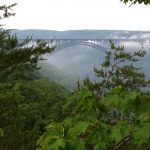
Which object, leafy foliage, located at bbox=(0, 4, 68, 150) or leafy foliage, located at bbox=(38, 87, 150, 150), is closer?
leafy foliage, located at bbox=(38, 87, 150, 150)

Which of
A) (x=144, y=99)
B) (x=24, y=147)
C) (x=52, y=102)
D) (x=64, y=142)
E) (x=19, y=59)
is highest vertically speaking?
(x=144, y=99)

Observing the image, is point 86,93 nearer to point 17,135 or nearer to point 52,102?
point 17,135

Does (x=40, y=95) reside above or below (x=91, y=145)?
below

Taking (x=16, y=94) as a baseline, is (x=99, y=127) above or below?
above

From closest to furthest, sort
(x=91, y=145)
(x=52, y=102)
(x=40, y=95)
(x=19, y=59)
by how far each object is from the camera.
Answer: (x=91, y=145) → (x=19, y=59) → (x=52, y=102) → (x=40, y=95)

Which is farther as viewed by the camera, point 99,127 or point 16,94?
point 16,94

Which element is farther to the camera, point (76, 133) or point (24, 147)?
point (24, 147)

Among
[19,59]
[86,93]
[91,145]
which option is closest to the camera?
[91,145]

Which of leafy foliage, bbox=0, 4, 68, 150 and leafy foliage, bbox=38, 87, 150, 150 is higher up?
leafy foliage, bbox=38, 87, 150, 150

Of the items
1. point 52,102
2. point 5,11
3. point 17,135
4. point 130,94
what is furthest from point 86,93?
point 52,102

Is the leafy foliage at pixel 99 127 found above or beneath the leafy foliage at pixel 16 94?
above

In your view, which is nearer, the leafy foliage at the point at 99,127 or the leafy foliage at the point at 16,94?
the leafy foliage at the point at 99,127
